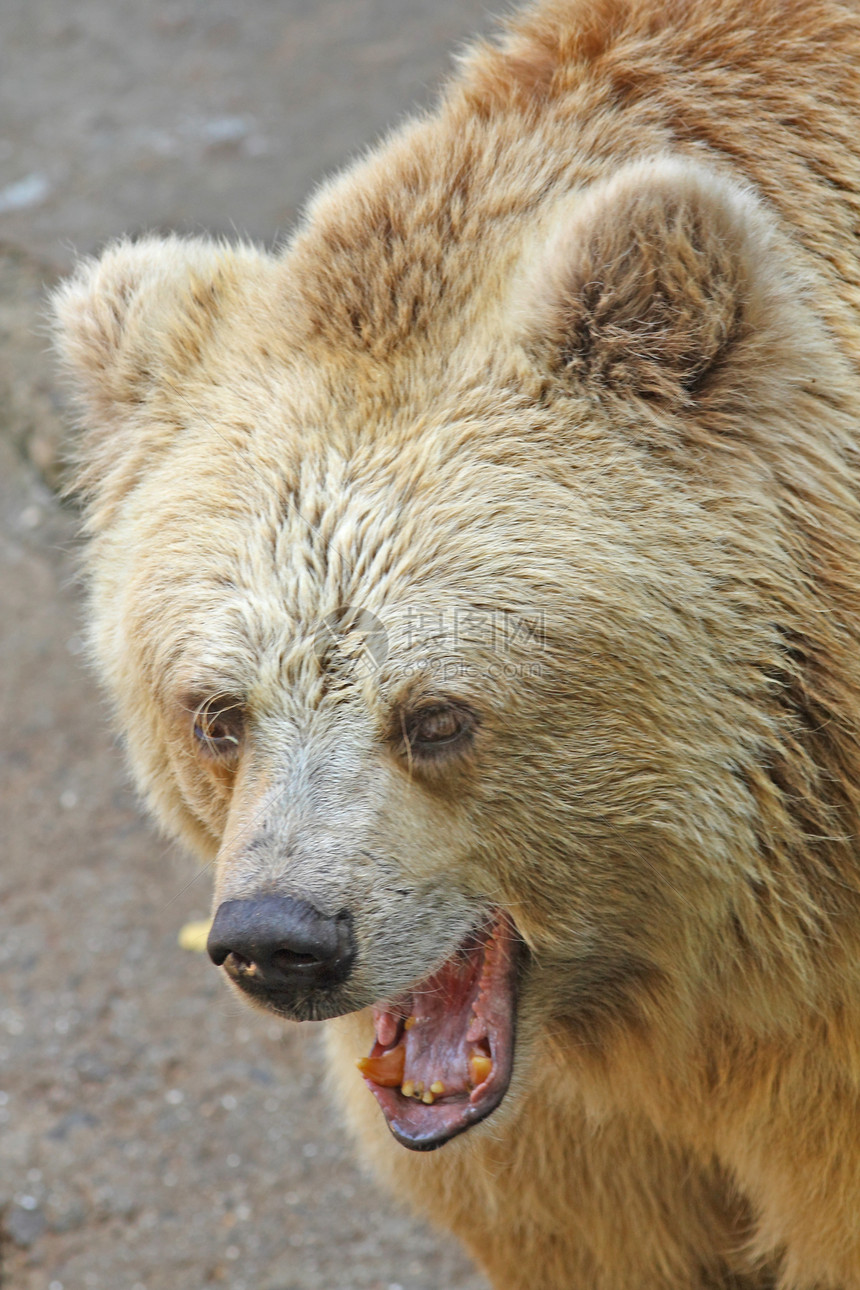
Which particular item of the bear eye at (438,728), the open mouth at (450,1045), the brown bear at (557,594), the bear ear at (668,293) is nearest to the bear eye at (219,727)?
the brown bear at (557,594)

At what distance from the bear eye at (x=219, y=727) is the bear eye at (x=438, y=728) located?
36cm

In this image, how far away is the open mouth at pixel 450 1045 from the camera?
2.83 metres

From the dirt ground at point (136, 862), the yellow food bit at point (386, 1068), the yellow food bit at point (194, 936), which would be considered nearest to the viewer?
the yellow food bit at point (386, 1068)

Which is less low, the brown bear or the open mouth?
the brown bear

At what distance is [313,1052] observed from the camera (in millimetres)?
4879

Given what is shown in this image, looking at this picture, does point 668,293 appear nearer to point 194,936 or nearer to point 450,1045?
point 450,1045

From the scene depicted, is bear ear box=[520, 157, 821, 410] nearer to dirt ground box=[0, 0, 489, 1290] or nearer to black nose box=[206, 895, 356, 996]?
black nose box=[206, 895, 356, 996]

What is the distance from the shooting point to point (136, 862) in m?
5.50

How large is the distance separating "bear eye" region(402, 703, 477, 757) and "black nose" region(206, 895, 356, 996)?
330mm

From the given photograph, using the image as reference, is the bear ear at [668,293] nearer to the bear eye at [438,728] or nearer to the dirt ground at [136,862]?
the bear eye at [438,728]

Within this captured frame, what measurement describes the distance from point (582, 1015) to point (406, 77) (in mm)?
6115

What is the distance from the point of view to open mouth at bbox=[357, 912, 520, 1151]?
2.83 meters

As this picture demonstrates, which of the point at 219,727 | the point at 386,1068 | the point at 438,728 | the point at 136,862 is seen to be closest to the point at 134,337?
the point at 219,727

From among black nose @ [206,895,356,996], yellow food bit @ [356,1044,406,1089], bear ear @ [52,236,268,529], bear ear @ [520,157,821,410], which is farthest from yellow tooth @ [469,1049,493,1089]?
bear ear @ [52,236,268,529]
